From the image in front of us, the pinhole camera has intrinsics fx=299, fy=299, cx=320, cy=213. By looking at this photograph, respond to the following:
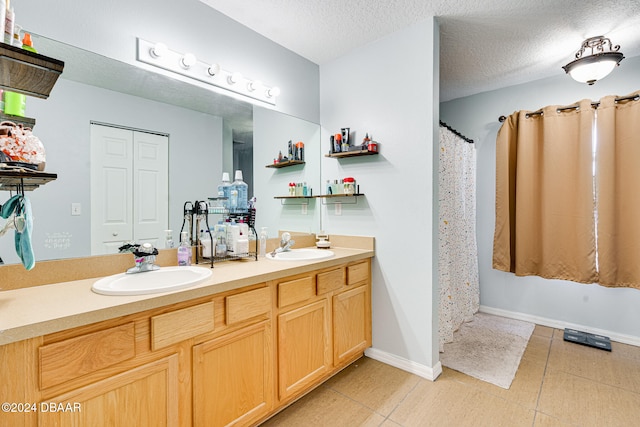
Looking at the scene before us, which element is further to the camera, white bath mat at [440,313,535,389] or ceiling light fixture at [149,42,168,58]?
white bath mat at [440,313,535,389]

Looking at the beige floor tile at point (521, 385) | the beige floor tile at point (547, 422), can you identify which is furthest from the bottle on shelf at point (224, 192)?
the beige floor tile at point (547, 422)

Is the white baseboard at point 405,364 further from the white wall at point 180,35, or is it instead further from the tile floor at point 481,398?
the white wall at point 180,35

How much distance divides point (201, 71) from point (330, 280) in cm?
159

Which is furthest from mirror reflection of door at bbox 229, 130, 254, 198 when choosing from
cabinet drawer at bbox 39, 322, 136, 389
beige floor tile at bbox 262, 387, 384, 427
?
beige floor tile at bbox 262, 387, 384, 427

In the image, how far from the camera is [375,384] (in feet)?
6.76

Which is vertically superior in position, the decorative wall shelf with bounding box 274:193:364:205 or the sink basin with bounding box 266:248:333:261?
the decorative wall shelf with bounding box 274:193:364:205

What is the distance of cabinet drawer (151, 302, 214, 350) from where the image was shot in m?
1.18

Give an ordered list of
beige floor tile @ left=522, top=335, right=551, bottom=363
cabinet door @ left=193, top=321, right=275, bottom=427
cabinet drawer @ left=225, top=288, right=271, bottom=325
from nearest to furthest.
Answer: cabinet door @ left=193, top=321, right=275, bottom=427
cabinet drawer @ left=225, top=288, right=271, bottom=325
beige floor tile @ left=522, top=335, right=551, bottom=363

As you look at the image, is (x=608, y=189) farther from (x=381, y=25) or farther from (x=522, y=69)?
(x=381, y=25)

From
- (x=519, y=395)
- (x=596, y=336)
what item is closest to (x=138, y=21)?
(x=519, y=395)

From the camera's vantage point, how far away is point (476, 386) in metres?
2.02

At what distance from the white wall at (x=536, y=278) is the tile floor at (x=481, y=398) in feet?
1.52

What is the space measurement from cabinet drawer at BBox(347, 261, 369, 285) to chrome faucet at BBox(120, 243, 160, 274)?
1.25m

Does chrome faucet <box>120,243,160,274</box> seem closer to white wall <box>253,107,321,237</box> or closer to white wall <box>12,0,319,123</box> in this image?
white wall <box>253,107,321,237</box>
